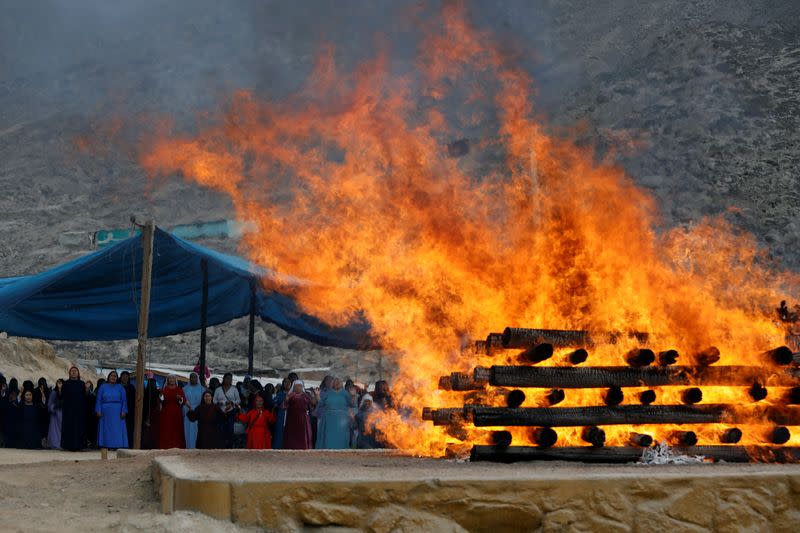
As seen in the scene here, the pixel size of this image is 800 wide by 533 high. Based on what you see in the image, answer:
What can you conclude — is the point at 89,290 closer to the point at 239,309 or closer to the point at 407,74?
the point at 239,309

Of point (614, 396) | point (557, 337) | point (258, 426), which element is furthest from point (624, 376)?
point (258, 426)

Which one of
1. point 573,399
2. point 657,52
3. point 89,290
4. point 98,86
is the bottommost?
point 573,399

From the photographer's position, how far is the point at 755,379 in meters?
7.18

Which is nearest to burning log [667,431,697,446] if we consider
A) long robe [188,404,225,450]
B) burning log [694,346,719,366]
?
burning log [694,346,719,366]

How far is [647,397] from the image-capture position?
703 centimetres

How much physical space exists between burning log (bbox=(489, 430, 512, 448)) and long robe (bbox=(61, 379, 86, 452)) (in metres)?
8.98

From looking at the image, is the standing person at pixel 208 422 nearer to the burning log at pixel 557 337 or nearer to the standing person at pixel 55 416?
the standing person at pixel 55 416

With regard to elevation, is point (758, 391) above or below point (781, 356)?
below

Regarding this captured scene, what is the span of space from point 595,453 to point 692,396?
39.6 inches

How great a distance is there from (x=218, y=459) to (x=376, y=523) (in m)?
2.23

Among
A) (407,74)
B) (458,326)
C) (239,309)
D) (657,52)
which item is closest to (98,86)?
(407,74)

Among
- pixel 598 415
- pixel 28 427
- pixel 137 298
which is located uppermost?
pixel 137 298

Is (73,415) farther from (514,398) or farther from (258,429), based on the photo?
(514,398)

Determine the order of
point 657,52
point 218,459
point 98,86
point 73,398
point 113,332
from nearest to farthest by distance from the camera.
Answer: point 218,459, point 73,398, point 113,332, point 657,52, point 98,86
